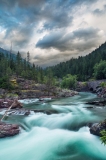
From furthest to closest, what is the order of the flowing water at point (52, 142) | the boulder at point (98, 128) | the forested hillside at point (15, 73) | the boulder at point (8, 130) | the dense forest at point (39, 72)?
the dense forest at point (39, 72) → the forested hillside at point (15, 73) → the boulder at point (8, 130) → the boulder at point (98, 128) → the flowing water at point (52, 142)

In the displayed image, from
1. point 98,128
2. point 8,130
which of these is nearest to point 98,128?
point 98,128

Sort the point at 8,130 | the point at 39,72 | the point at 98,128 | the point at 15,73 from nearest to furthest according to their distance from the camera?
the point at 98,128 < the point at 8,130 < the point at 15,73 < the point at 39,72

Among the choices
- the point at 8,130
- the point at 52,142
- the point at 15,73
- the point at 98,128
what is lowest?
the point at 52,142

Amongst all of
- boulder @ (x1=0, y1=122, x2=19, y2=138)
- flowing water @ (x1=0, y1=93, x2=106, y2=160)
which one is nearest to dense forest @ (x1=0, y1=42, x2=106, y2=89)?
flowing water @ (x1=0, y1=93, x2=106, y2=160)

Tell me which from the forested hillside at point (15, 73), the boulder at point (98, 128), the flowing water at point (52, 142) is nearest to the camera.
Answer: the flowing water at point (52, 142)

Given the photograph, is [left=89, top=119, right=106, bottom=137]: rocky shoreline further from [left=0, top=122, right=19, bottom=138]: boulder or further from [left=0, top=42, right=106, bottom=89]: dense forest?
[left=0, top=42, right=106, bottom=89]: dense forest

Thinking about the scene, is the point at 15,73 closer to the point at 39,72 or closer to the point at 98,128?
the point at 39,72

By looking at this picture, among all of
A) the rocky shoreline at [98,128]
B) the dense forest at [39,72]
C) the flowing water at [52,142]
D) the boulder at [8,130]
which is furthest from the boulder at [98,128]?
the dense forest at [39,72]

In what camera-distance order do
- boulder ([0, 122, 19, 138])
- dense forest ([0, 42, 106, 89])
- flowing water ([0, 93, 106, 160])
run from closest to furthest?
flowing water ([0, 93, 106, 160]) → boulder ([0, 122, 19, 138]) → dense forest ([0, 42, 106, 89])

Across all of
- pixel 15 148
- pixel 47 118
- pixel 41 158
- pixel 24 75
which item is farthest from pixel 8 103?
pixel 24 75

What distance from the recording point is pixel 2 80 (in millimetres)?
67312

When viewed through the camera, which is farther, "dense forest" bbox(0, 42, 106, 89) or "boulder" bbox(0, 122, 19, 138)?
"dense forest" bbox(0, 42, 106, 89)

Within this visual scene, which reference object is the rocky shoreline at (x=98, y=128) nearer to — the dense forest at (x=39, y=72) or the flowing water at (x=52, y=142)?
the flowing water at (x=52, y=142)

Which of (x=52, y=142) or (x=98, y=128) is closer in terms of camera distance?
(x=52, y=142)
